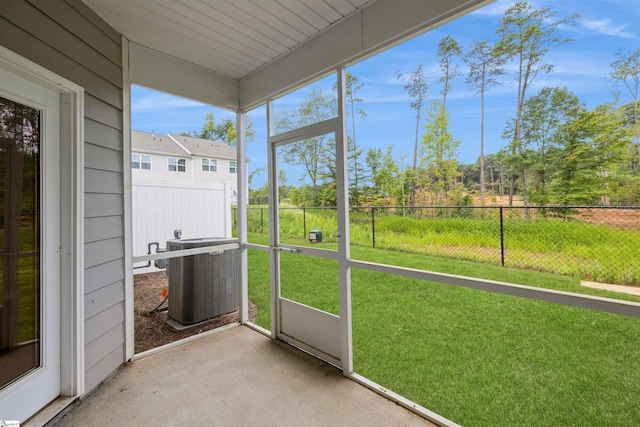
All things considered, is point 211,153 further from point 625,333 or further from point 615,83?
point 625,333

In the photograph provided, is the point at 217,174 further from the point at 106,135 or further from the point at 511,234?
the point at 511,234

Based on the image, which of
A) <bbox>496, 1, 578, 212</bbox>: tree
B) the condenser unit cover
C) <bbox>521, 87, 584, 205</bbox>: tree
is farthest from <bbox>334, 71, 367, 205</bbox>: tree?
the condenser unit cover

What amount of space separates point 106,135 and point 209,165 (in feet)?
3.64

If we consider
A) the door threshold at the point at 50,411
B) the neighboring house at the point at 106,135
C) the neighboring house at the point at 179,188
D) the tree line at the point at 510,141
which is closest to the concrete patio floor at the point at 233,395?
the door threshold at the point at 50,411

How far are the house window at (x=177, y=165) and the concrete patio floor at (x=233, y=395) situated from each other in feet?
5.81

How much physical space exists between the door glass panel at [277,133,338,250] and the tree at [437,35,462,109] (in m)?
0.90

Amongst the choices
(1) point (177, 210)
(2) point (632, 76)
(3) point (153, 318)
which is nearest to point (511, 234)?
(2) point (632, 76)

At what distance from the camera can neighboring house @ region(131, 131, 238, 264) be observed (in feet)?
8.84

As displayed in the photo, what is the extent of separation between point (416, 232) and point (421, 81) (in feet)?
3.86

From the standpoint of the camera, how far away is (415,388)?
2018 mm

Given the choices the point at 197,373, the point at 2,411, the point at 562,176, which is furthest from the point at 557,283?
the point at 2,411

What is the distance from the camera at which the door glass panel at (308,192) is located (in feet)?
7.97

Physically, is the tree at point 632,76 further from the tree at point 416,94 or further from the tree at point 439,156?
the tree at point 416,94

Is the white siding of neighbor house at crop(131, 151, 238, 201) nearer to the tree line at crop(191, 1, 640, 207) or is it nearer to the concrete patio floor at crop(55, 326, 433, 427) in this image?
the tree line at crop(191, 1, 640, 207)
